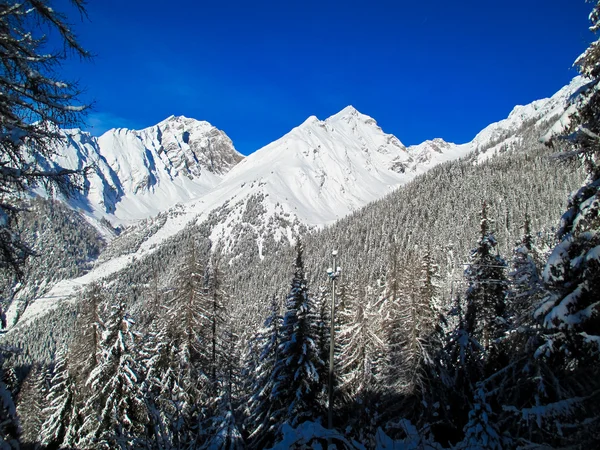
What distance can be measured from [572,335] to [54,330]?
204126 mm

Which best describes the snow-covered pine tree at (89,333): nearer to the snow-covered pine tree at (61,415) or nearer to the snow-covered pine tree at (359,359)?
the snow-covered pine tree at (61,415)

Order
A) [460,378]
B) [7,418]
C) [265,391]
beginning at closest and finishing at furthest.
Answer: [7,418] < [460,378] < [265,391]

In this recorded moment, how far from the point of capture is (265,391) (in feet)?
59.7

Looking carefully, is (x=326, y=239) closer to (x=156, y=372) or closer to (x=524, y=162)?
(x=524, y=162)

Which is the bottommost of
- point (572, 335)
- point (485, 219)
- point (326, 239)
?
point (572, 335)

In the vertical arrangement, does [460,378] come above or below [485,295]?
below

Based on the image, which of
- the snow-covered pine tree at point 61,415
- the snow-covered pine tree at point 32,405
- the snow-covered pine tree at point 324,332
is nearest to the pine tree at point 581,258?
the snow-covered pine tree at point 324,332

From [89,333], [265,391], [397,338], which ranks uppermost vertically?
[397,338]

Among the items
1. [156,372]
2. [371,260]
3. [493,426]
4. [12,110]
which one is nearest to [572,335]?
[493,426]

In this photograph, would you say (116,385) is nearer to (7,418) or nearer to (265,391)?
(265,391)

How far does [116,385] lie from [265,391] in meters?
7.59

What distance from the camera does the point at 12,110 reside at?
5047 millimetres

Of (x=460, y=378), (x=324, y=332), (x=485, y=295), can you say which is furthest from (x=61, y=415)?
(x=485, y=295)

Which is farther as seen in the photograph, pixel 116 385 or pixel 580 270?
pixel 116 385
